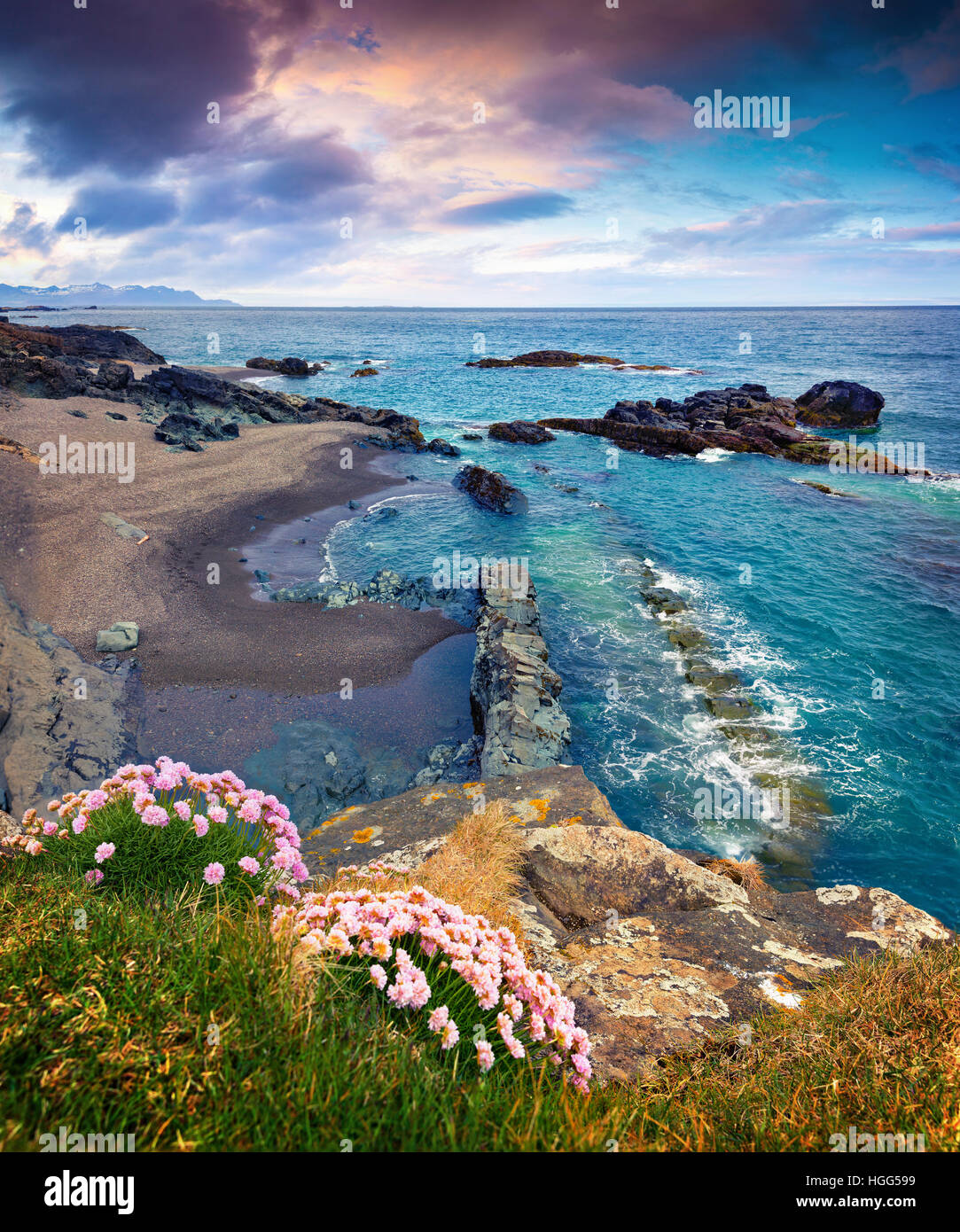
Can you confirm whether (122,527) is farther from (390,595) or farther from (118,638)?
(390,595)

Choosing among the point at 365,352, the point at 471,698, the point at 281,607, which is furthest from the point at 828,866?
the point at 365,352

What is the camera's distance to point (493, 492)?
103 feet

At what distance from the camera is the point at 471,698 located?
48.6 ft

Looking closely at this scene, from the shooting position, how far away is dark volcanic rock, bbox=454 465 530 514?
100 feet

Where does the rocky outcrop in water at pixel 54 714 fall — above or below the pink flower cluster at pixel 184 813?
below

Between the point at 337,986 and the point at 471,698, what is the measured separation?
39.9 ft

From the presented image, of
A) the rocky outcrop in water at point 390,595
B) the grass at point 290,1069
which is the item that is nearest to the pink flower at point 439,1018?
the grass at point 290,1069

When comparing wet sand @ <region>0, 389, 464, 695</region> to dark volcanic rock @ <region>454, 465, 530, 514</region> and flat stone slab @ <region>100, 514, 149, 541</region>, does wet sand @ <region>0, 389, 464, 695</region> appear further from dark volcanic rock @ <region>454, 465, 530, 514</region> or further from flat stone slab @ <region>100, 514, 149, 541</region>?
dark volcanic rock @ <region>454, 465, 530, 514</region>

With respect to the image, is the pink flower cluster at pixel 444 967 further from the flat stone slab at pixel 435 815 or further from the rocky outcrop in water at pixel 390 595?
the rocky outcrop in water at pixel 390 595

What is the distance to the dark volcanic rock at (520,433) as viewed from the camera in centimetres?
4553

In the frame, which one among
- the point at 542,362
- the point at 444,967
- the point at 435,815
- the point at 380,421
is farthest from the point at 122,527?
the point at 542,362

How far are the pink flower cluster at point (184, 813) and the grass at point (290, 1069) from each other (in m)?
0.50

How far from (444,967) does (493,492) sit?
29683 mm
